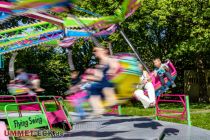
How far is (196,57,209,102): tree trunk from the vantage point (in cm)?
2797

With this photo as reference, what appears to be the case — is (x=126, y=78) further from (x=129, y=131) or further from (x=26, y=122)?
(x=26, y=122)

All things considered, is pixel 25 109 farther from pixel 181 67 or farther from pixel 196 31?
pixel 181 67

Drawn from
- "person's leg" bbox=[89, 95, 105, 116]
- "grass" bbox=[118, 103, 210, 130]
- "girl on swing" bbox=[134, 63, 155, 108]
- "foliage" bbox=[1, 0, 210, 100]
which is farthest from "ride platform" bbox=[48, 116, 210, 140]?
"foliage" bbox=[1, 0, 210, 100]

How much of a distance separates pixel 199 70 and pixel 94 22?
21.3 meters

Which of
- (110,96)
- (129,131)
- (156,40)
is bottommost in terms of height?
(129,131)

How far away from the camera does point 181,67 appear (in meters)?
29.9

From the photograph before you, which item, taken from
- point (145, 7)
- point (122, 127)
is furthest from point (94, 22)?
point (145, 7)

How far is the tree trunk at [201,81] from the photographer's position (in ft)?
91.8

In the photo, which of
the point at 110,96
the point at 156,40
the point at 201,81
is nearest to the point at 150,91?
the point at 110,96

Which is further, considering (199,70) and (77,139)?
(199,70)

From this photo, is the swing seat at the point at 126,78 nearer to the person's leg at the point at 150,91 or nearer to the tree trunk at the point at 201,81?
the person's leg at the point at 150,91

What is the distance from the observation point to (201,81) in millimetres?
28422

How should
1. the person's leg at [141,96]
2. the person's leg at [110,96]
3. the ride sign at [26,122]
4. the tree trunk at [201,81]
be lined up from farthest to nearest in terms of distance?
the tree trunk at [201,81] < the person's leg at [141,96] < the ride sign at [26,122] < the person's leg at [110,96]

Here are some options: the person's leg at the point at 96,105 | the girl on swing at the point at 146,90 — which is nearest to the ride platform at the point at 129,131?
the girl on swing at the point at 146,90
